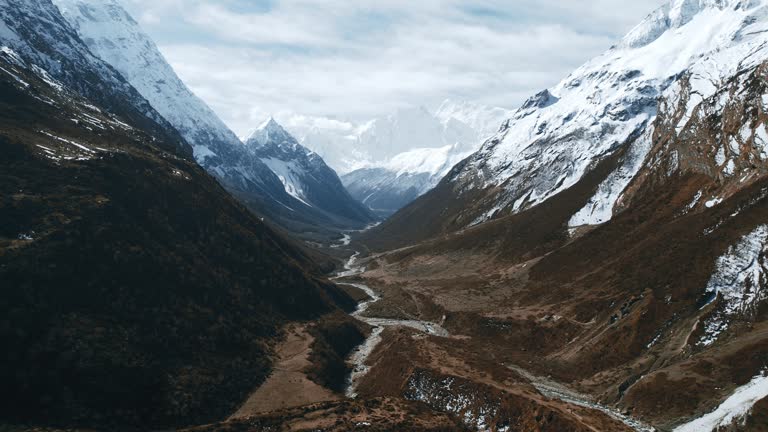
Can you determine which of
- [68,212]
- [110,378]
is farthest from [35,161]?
[110,378]

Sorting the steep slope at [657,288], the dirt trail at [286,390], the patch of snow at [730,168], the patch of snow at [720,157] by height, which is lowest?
the dirt trail at [286,390]

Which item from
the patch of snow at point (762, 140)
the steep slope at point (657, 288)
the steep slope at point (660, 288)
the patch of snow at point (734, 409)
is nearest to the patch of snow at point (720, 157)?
the steep slope at point (657, 288)

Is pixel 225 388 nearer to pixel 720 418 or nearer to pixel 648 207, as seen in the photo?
pixel 720 418

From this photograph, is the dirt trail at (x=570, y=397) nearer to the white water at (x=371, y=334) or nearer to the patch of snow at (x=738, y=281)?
the patch of snow at (x=738, y=281)

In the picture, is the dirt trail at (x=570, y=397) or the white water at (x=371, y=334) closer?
the dirt trail at (x=570, y=397)

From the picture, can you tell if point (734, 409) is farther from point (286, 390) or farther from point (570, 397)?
point (286, 390)

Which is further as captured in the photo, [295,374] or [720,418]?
[295,374]

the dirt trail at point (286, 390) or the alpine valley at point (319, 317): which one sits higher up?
the alpine valley at point (319, 317)

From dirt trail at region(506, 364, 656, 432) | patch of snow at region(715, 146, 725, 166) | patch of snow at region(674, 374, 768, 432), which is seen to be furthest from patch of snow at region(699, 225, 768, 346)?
patch of snow at region(715, 146, 725, 166)
